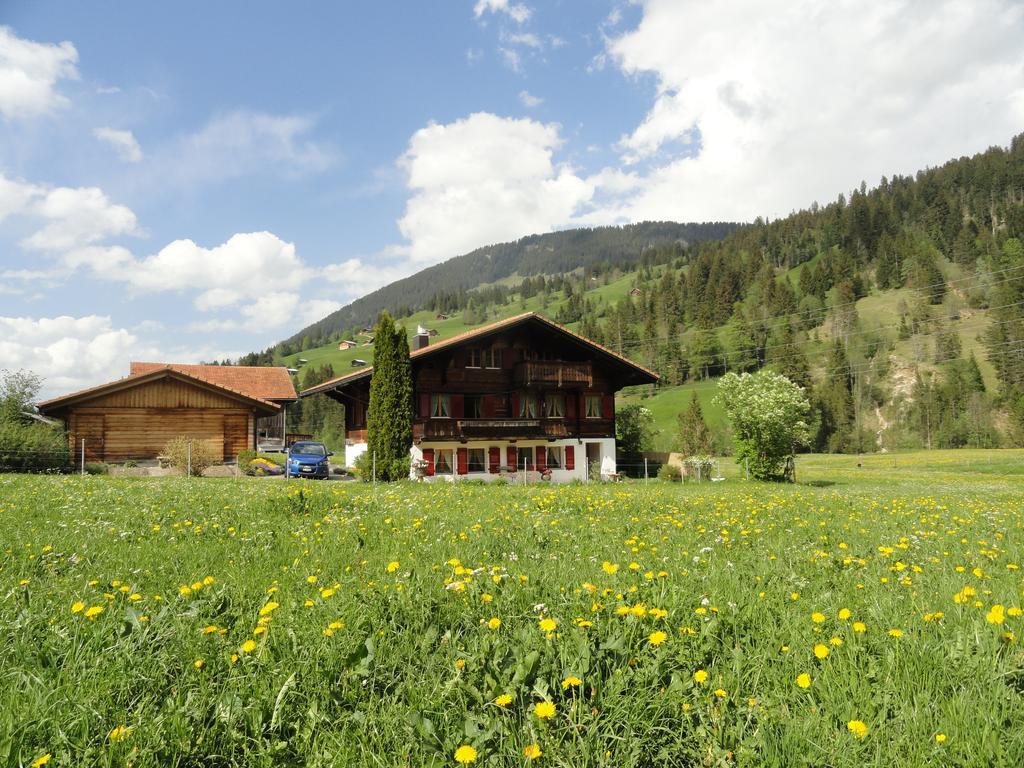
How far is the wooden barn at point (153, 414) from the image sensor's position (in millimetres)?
33156

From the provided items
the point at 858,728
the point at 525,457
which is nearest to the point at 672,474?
the point at 525,457

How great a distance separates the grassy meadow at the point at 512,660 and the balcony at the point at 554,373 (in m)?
29.8

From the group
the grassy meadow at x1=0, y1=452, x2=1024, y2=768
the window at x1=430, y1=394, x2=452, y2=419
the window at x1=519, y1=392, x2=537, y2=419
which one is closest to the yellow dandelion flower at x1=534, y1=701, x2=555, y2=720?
the grassy meadow at x1=0, y1=452, x2=1024, y2=768

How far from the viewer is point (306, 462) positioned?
33.0m

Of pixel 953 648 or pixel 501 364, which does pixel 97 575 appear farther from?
pixel 501 364

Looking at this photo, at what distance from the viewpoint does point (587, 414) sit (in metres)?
39.8

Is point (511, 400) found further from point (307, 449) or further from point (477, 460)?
point (307, 449)

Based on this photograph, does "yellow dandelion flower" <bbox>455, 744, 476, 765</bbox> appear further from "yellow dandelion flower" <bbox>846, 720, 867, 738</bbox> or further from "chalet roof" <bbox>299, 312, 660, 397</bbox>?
"chalet roof" <bbox>299, 312, 660, 397</bbox>

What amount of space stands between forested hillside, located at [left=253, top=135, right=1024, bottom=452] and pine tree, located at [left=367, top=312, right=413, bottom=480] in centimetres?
6884

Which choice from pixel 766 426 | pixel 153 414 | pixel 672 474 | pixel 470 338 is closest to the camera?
pixel 672 474

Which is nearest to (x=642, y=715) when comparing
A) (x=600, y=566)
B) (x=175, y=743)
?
(x=175, y=743)

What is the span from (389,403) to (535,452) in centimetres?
1314

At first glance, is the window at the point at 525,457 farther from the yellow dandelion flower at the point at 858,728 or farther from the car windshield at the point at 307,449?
the yellow dandelion flower at the point at 858,728

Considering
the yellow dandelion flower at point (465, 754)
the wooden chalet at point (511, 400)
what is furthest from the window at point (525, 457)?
the yellow dandelion flower at point (465, 754)
